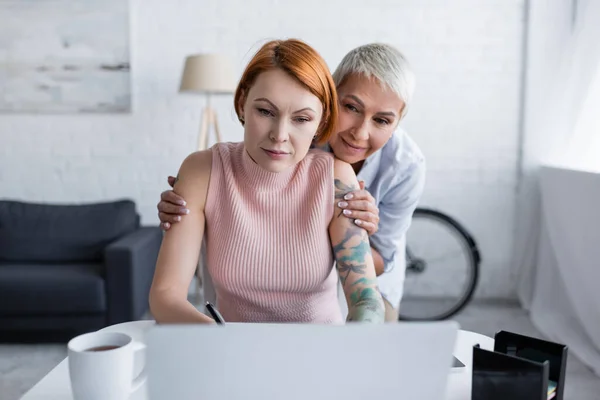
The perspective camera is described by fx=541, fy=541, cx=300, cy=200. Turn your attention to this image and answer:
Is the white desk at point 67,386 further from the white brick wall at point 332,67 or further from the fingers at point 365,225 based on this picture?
the white brick wall at point 332,67

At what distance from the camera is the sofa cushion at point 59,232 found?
2.93 metres

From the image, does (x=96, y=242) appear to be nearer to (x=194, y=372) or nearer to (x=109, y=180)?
(x=109, y=180)

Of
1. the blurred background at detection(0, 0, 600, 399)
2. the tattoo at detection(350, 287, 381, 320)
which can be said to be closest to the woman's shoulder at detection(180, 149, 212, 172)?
the tattoo at detection(350, 287, 381, 320)

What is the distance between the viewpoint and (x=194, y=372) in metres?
0.50

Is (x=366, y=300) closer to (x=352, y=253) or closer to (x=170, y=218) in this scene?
(x=352, y=253)

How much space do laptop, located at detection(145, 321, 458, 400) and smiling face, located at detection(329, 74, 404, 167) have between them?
79 centimetres

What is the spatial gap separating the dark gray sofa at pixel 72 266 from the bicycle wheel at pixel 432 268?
5.05ft

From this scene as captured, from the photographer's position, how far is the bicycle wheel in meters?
3.27

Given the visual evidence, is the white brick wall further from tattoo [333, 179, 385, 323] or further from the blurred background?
tattoo [333, 179, 385, 323]

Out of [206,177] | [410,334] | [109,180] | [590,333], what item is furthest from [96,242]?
[410,334]

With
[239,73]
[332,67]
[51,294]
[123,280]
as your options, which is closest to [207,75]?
[239,73]

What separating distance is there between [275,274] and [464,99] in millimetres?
2552

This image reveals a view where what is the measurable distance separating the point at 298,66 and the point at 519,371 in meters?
0.62

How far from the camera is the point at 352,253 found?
107 centimetres
